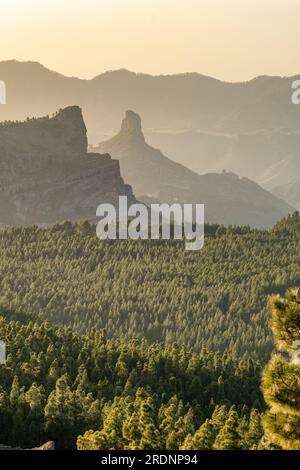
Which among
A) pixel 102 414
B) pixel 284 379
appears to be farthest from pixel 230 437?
pixel 102 414

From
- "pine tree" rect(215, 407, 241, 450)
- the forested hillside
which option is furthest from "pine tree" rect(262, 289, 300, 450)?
the forested hillside

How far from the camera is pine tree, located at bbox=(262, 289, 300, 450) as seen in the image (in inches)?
2435

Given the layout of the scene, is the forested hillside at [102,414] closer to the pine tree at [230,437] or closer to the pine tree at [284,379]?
the pine tree at [230,437]

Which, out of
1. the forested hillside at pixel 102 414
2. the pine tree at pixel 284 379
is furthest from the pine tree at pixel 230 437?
the pine tree at pixel 284 379

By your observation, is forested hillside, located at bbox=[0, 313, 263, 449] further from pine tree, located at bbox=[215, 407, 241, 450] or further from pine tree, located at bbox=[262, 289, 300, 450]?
pine tree, located at bbox=[262, 289, 300, 450]

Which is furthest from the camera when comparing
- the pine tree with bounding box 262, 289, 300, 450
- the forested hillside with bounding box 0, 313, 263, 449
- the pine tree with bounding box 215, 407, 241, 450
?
the forested hillside with bounding box 0, 313, 263, 449

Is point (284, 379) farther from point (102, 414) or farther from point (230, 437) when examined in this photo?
point (102, 414)

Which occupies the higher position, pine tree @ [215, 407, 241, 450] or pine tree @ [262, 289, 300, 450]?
pine tree @ [262, 289, 300, 450]

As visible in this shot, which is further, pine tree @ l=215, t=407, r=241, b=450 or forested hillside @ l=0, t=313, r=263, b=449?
forested hillside @ l=0, t=313, r=263, b=449

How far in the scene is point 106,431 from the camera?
113438 millimetres

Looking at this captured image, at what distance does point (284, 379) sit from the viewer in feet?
207

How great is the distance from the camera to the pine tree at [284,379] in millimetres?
61844
